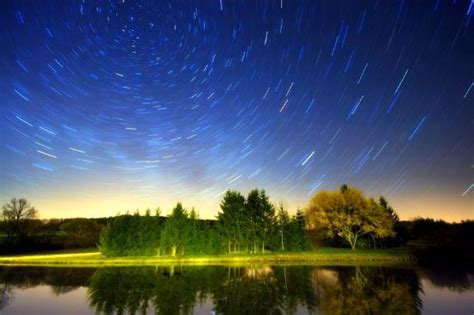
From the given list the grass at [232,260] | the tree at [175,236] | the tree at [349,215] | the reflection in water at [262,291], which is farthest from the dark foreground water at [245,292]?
the tree at [349,215]

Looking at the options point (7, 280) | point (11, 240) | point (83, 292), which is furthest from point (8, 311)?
point (11, 240)

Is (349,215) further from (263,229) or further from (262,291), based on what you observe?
(262,291)

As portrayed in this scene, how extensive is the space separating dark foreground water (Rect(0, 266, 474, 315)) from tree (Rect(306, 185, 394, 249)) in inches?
1013

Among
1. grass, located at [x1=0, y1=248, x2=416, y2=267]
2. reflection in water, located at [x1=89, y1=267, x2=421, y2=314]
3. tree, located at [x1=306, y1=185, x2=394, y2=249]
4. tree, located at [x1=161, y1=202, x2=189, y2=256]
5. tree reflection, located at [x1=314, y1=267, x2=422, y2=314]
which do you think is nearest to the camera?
tree reflection, located at [x1=314, y1=267, x2=422, y2=314]

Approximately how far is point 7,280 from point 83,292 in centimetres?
1467

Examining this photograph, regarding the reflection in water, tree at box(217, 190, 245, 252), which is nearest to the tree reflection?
the reflection in water

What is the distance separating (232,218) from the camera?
6944 centimetres

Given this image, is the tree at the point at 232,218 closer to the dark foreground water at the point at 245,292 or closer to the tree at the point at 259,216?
the tree at the point at 259,216

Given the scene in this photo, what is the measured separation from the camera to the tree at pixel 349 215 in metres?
64.7

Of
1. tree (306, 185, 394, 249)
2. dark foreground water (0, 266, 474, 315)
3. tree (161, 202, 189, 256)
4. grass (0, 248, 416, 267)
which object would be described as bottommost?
dark foreground water (0, 266, 474, 315)

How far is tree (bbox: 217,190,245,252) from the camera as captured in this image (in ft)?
222

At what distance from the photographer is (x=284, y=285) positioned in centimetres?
2884

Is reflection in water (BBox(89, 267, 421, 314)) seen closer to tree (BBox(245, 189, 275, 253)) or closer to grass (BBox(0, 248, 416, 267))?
grass (BBox(0, 248, 416, 267))

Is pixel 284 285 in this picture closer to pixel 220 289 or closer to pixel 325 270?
pixel 220 289
